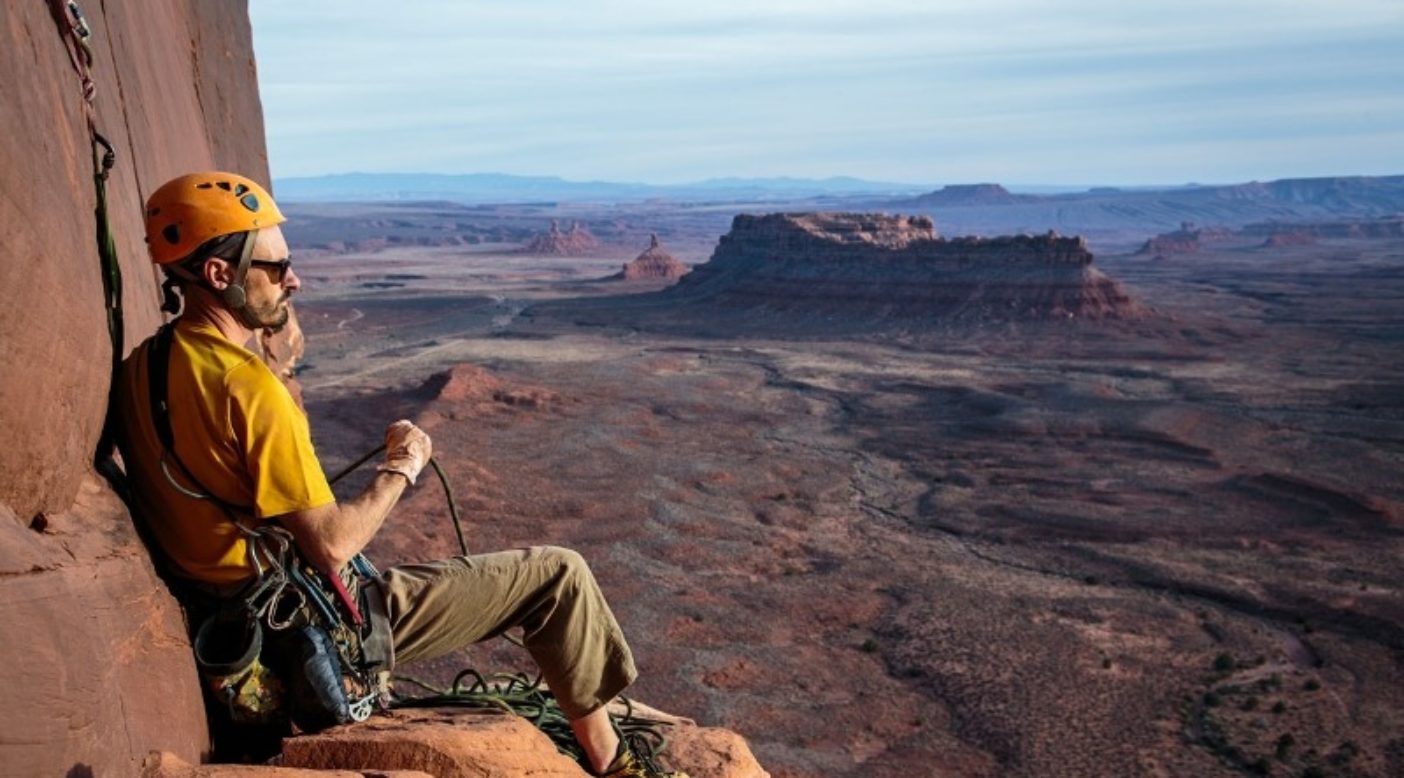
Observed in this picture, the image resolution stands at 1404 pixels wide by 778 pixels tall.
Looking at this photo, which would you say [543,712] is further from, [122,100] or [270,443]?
[122,100]

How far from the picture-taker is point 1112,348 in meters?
61.3

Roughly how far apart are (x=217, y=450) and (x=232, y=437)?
10 cm

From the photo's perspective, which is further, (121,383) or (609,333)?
(609,333)

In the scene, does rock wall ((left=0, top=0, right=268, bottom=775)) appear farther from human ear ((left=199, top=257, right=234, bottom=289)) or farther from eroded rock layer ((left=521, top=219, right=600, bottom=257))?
eroded rock layer ((left=521, top=219, right=600, bottom=257))

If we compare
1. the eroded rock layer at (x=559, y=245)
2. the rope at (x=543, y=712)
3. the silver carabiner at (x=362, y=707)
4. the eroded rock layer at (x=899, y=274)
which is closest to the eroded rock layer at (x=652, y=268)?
the eroded rock layer at (x=899, y=274)

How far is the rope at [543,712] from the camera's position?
18.0ft

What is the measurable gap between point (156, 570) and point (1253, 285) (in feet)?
329

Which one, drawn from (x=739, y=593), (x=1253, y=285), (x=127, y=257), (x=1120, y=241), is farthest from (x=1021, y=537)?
(x=1120, y=241)

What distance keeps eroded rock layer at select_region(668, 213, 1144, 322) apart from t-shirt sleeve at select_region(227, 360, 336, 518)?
66.1 m

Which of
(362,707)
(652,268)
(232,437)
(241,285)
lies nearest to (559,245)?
(652,268)

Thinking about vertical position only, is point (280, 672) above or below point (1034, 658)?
above

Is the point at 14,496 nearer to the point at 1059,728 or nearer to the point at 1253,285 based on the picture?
the point at 1059,728

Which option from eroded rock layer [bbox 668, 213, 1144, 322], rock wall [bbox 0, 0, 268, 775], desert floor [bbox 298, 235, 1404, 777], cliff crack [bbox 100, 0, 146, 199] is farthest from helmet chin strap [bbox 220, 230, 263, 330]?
eroded rock layer [bbox 668, 213, 1144, 322]

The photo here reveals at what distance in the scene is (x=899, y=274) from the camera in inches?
2928
